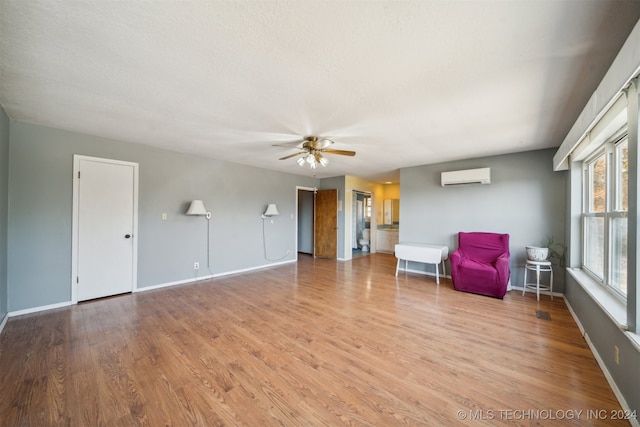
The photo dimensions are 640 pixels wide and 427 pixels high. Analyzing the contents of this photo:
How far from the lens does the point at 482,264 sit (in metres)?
3.83

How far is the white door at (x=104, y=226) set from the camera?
10.6 feet

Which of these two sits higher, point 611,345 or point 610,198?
point 610,198

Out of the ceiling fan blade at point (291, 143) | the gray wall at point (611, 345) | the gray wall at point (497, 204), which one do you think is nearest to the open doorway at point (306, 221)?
the gray wall at point (497, 204)

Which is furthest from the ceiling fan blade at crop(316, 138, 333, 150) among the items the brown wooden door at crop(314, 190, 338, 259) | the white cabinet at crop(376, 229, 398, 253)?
the white cabinet at crop(376, 229, 398, 253)

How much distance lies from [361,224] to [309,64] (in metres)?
6.32

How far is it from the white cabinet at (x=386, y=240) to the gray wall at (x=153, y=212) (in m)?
3.02

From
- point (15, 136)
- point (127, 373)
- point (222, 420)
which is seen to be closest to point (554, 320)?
point (222, 420)

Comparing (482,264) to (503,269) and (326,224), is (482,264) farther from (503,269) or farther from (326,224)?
(326,224)

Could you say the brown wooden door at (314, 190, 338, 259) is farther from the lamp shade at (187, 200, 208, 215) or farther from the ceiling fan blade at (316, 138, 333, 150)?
the lamp shade at (187, 200, 208, 215)

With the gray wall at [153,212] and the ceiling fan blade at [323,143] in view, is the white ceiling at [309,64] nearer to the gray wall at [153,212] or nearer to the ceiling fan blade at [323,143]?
the ceiling fan blade at [323,143]

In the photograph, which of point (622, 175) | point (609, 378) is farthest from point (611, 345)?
point (622, 175)

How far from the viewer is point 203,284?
13.7 feet

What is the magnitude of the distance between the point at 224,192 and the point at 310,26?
3955mm

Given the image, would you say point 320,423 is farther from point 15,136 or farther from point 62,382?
point 15,136
